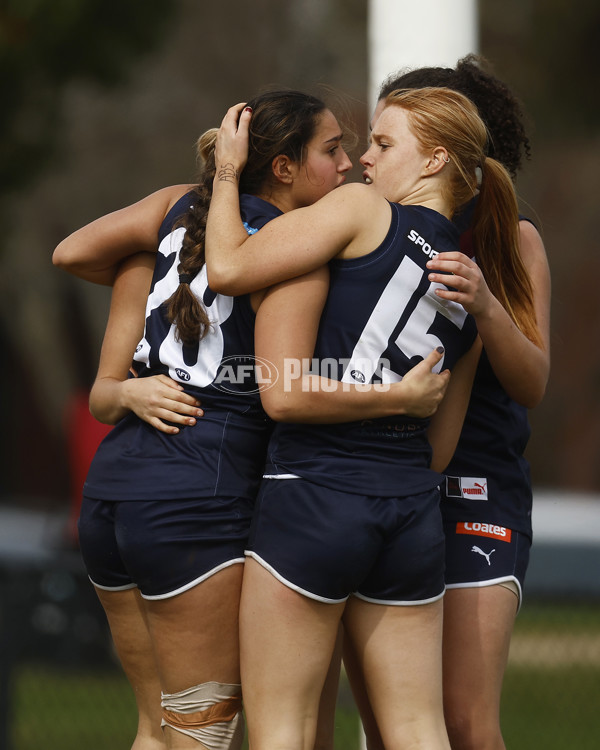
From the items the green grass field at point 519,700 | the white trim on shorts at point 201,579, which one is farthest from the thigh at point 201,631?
the green grass field at point 519,700

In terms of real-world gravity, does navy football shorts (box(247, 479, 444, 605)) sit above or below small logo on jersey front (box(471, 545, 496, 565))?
above

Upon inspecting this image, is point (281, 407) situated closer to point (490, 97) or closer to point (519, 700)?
point (490, 97)

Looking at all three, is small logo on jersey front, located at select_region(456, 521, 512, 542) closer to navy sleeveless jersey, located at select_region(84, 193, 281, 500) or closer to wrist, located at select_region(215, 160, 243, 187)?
navy sleeveless jersey, located at select_region(84, 193, 281, 500)

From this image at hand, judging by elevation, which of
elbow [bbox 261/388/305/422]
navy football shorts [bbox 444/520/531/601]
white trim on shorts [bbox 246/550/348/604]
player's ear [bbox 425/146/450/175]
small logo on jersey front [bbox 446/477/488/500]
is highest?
player's ear [bbox 425/146/450/175]

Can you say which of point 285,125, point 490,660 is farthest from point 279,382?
point 490,660

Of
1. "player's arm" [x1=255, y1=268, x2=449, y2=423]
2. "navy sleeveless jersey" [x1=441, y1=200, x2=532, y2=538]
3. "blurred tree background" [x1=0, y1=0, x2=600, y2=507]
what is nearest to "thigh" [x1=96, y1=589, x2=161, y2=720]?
"player's arm" [x1=255, y1=268, x2=449, y2=423]

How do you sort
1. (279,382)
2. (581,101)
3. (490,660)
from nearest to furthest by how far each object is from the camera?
A: 1. (279,382)
2. (490,660)
3. (581,101)

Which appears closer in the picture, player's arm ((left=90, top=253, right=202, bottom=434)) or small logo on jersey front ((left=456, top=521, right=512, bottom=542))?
player's arm ((left=90, top=253, right=202, bottom=434))

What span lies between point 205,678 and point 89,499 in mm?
506

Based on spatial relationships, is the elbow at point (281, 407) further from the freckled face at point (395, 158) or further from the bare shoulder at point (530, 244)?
the bare shoulder at point (530, 244)

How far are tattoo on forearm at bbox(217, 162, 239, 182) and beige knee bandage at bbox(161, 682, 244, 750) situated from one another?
→ 1.17 meters

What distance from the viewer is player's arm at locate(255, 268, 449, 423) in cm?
232

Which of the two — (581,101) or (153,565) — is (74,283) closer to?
(581,101)

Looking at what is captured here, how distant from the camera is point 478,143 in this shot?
8.39 feet
